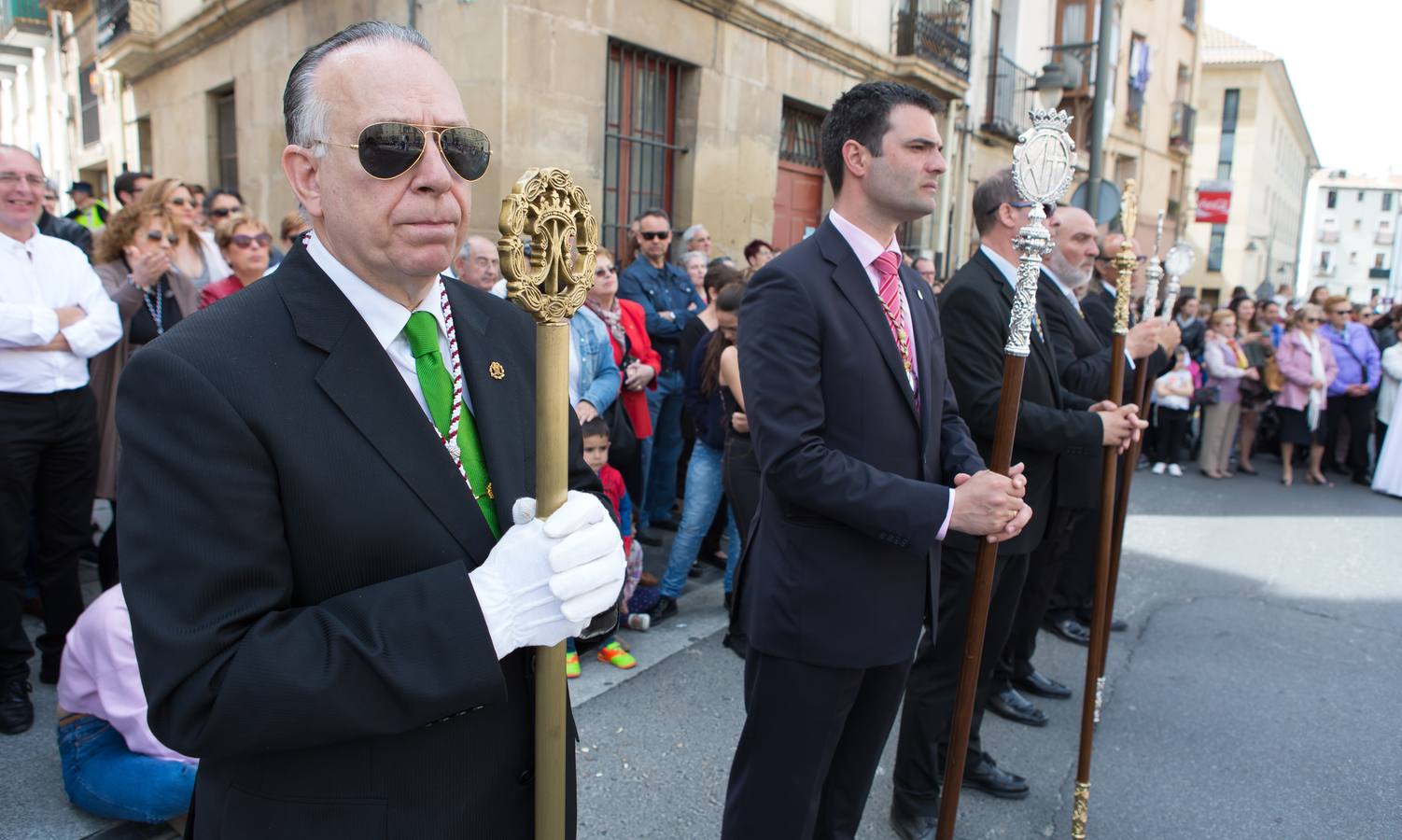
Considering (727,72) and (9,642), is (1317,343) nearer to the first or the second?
(727,72)

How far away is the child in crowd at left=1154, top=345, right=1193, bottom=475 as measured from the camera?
974 centimetres

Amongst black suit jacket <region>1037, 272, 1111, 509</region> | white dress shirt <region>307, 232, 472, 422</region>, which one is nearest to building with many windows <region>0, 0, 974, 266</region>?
black suit jacket <region>1037, 272, 1111, 509</region>

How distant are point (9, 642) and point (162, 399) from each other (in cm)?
298

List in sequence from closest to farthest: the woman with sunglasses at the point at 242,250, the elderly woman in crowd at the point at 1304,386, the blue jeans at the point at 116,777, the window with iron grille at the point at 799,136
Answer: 1. the blue jeans at the point at 116,777
2. the woman with sunglasses at the point at 242,250
3. the elderly woman in crowd at the point at 1304,386
4. the window with iron grille at the point at 799,136

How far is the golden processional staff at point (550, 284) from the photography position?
1.19 metres

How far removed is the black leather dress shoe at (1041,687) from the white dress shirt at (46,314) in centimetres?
432

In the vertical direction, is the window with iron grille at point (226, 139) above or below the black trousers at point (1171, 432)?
above

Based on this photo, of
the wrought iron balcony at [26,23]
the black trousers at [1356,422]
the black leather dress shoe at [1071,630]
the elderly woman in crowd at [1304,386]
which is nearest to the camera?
the black leather dress shoe at [1071,630]

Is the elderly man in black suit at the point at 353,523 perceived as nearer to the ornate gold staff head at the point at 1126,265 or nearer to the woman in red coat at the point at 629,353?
the ornate gold staff head at the point at 1126,265

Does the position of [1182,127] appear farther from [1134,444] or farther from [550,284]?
[550,284]

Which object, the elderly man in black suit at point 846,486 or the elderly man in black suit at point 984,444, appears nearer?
the elderly man in black suit at point 846,486

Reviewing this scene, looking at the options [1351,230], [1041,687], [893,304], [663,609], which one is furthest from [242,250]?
[1351,230]

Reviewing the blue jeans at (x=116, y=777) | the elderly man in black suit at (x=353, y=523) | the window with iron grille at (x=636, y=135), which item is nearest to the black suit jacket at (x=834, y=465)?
A: the elderly man in black suit at (x=353, y=523)

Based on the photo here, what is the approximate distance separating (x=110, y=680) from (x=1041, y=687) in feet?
12.6
